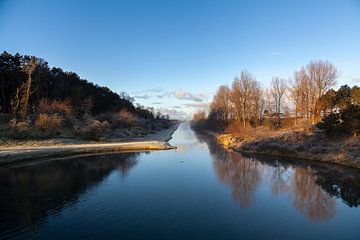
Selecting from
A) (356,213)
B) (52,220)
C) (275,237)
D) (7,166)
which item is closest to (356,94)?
(356,213)

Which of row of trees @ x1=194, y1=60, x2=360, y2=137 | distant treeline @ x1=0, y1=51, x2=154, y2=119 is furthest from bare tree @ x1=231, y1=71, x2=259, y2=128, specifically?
distant treeline @ x1=0, y1=51, x2=154, y2=119

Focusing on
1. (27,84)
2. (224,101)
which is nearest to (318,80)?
(224,101)

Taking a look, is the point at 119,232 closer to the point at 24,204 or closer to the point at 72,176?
the point at 24,204

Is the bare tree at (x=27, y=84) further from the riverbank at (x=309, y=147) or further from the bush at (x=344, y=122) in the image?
the bush at (x=344, y=122)

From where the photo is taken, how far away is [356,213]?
13.9 metres

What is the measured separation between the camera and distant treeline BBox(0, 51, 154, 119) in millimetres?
48719

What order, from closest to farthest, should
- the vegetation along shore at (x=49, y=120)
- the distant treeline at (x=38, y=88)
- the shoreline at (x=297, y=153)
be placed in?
1. the shoreline at (x=297, y=153)
2. the vegetation along shore at (x=49, y=120)
3. the distant treeline at (x=38, y=88)

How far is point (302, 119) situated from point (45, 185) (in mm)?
52341

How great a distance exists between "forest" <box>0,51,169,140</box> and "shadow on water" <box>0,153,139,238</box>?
585 inches

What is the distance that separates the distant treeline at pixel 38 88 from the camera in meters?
48.7

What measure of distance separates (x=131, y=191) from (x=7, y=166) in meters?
15.3

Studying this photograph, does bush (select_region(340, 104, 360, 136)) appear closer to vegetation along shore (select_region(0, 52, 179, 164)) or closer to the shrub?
the shrub

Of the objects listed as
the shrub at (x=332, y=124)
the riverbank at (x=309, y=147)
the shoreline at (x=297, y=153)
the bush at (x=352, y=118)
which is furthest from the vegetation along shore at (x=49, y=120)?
the bush at (x=352, y=118)

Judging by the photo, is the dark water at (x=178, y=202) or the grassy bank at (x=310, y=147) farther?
the grassy bank at (x=310, y=147)
